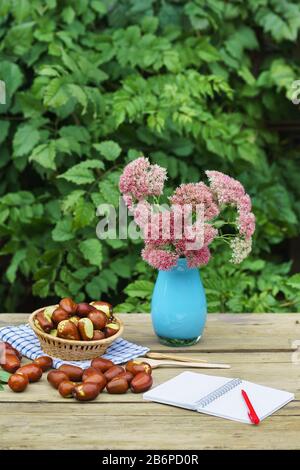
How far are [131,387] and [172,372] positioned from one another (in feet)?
0.47

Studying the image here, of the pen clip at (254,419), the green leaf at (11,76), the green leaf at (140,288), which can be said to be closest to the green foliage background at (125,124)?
the green leaf at (11,76)

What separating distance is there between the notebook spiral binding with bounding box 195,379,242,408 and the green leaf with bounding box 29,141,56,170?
4.39ft

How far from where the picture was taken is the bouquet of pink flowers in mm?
1730

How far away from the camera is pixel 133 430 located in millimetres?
1412

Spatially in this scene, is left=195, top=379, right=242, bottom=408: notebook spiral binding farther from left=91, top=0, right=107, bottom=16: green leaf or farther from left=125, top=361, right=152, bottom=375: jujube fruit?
left=91, top=0, right=107, bottom=16: green leaf

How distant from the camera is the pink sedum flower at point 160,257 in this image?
1768 mm

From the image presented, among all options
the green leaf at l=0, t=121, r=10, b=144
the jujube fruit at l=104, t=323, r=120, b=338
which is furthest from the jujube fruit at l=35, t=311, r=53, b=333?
the green leaf at l=0, t=121, r=10, b=144

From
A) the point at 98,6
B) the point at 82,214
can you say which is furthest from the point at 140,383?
the point at 98,6

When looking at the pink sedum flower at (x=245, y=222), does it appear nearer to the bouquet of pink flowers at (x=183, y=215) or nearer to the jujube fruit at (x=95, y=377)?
the bouquet of pink flowers at (x=183, y=215)

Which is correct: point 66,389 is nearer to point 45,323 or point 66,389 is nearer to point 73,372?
point 73,372

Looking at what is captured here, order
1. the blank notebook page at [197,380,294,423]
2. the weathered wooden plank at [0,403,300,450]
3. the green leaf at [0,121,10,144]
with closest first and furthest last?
the weathered wooden plank at [0,403,300,450]
the blank notebook page at [197,380,294,423]
the green leaf at [0,121,10,144]

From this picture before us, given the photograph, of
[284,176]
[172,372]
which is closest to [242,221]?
[172,372]

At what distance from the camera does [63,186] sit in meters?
3.04

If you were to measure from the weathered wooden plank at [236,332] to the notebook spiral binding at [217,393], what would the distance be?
0.24m
